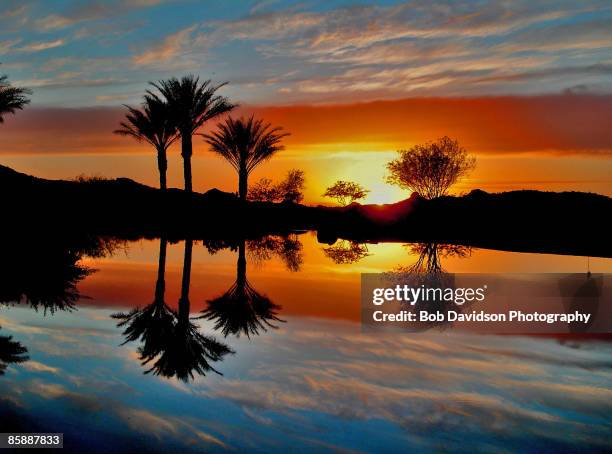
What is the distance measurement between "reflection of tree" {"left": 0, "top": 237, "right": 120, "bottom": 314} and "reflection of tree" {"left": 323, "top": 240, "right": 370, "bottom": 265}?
5.44 m

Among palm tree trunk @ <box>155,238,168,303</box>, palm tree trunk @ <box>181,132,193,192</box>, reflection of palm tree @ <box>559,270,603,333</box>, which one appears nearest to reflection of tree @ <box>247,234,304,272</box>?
palm tree trunk @ <box>155,238,168,303</box>

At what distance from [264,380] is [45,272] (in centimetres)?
727

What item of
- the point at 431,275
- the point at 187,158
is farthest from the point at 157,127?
the point at 431,275

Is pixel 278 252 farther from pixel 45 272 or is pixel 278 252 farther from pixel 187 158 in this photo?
pixel 187 158

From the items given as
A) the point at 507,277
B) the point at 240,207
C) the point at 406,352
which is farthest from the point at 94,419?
the point at 240,207

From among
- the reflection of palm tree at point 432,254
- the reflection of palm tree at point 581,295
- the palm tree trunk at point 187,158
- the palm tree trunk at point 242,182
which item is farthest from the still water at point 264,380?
the palm tree trunk at point 242,182

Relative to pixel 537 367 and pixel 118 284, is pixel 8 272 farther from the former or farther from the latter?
pixel 537 367

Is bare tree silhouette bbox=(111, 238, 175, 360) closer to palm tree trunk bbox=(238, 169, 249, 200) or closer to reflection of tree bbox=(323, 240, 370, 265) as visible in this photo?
reflection of tree bbox=(323, 240, 370, 265)

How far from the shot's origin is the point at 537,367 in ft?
18.6

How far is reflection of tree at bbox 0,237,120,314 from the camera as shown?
28.5 ft

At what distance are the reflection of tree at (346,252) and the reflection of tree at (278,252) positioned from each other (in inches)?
31.9

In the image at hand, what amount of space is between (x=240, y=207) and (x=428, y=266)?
22123 mm

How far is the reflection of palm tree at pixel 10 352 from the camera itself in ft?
17.6

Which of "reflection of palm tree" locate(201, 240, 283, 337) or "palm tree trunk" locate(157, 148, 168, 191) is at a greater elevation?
"palm tree trunk" locate(157, 148, 168, 191)
